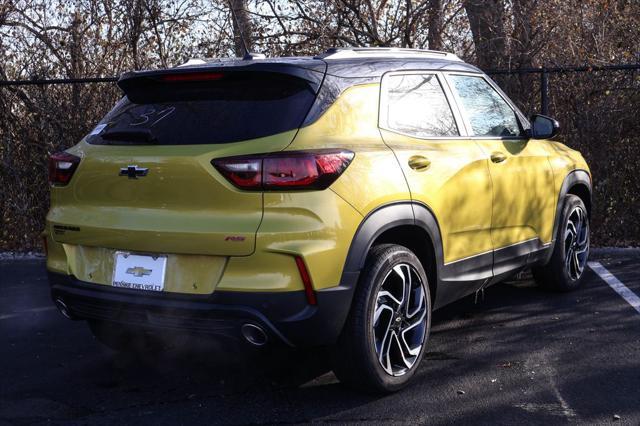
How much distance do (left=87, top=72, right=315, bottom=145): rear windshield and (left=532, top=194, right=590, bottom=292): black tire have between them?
3.08m

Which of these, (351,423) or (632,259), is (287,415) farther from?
(632,259)

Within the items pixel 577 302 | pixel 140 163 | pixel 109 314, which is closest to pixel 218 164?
pixel 140 163

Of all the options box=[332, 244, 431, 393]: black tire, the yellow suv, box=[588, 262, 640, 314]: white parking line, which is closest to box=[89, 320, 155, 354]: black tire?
the yellow suv

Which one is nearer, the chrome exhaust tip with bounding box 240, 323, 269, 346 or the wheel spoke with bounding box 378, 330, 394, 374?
the chrome exhaust tip with bounding box 240, 323, 269, 346

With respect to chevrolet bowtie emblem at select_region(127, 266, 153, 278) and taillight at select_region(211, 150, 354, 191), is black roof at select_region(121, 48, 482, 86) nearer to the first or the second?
taillight at select_region(211, 150, 354, 191)

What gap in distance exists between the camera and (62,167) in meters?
4.44

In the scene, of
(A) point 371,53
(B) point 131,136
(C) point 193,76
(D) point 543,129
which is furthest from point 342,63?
(D) point 543,129

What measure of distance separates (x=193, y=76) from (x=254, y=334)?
135 centimetres

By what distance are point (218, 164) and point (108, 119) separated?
1006 mm

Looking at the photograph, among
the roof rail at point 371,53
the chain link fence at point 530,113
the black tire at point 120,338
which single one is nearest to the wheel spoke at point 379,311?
the roof rail at point 371,53

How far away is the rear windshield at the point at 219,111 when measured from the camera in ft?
13.1

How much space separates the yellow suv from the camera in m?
3.84

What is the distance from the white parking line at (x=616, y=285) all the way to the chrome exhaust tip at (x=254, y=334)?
3.46m

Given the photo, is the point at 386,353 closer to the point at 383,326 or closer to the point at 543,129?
the point at 383,326
